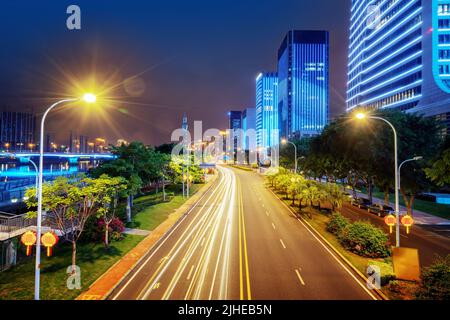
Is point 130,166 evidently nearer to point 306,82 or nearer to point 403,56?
point 403,56

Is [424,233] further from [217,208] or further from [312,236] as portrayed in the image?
[217,208]

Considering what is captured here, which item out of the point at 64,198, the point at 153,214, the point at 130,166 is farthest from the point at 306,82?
the point at 64,198

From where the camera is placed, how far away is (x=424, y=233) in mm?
26703

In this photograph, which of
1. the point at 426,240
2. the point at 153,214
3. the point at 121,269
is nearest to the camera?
the point at 121,269

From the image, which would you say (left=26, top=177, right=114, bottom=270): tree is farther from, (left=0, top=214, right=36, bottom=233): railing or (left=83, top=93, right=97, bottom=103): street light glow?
(left=83, top=93, right=97, bottom=103): street light glow

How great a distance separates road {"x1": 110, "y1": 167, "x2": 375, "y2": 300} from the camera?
526 inches

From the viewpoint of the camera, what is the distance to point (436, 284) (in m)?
12.0

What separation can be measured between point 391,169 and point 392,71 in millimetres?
80334

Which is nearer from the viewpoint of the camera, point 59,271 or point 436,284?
point 436,284

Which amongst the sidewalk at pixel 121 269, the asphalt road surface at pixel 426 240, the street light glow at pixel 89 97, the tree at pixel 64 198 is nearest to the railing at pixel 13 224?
the tree at pixel 64 198

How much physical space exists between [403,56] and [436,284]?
316 feet

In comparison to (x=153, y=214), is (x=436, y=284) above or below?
above

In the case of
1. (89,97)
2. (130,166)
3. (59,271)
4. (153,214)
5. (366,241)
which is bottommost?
(59,271)
